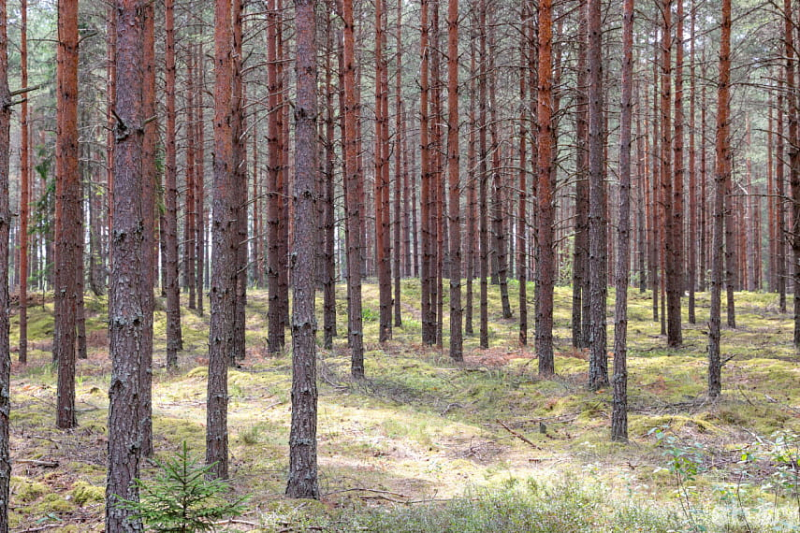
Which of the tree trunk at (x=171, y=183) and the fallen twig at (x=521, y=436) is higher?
the tree trunk at (x=171, y=183)

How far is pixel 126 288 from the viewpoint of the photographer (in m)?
4.98

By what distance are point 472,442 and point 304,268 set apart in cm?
482

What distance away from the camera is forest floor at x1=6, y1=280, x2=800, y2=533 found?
5816mm

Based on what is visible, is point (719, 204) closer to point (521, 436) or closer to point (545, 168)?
point (545, 168)

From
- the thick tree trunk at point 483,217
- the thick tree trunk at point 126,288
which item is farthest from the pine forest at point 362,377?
the thick tree trunk at point 483,217

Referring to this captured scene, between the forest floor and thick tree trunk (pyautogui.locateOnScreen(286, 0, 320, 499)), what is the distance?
17.3 inches

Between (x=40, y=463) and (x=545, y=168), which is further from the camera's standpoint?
(x=545, y=168)

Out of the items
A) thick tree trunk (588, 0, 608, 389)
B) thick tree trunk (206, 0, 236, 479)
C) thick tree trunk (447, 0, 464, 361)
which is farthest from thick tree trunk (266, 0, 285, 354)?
thick tree trunk (206, 0, 236, 479)

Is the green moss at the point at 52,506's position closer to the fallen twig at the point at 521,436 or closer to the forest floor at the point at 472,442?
the forest floor at the point at 472,442

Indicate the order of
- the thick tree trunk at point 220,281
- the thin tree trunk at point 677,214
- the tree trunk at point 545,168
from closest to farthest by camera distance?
the thick tree trunk at point 220,281 → the tree trunk at point 545,168 → the thin tree trunk at point 677,214

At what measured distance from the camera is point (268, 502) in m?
6.37

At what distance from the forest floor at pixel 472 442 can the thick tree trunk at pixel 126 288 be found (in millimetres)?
1189

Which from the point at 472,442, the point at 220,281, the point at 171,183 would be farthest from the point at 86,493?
the point at 171,183

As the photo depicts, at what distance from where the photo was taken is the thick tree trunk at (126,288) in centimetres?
493
